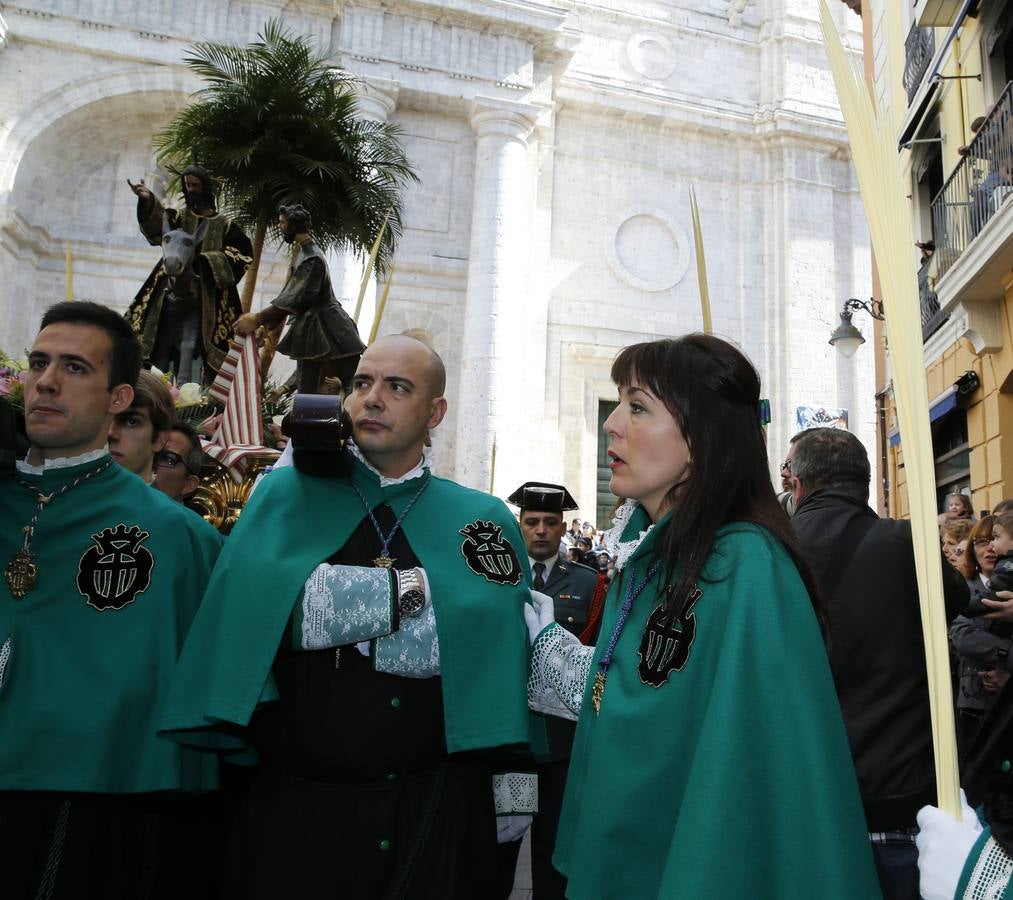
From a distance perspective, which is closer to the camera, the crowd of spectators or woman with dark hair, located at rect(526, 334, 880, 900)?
woman with dark hair, located at rect(526, 334, 880, 900)

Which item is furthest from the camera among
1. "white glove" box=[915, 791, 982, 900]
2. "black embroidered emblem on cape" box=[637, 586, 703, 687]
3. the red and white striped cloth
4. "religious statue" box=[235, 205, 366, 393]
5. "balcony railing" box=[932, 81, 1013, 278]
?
"balcony railing" box=[932, 81, 1013, 278]

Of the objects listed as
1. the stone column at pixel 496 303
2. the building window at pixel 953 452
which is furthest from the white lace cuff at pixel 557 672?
the stone column at pixel 496 303

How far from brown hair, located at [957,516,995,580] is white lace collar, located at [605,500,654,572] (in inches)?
144

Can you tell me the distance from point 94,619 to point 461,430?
52.4ft

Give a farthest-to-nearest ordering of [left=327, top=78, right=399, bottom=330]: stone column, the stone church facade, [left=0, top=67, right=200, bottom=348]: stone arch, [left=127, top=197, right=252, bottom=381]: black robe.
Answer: the stone church facade → [left=0, top=67, right=200, bottom=348]: stone arch → [left=327, top=78, right=399, bottom=330]: stone column → [left=127, top=197, right=252, bottom=381]: black robe

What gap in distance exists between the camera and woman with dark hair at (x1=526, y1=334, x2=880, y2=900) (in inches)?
62.2

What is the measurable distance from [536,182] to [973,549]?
17.0 metres

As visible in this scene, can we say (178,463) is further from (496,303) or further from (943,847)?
(496,303)

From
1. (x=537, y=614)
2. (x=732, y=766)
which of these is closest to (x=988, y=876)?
(x=732, y=766)

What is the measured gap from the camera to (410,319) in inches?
765

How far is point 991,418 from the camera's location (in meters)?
10.8

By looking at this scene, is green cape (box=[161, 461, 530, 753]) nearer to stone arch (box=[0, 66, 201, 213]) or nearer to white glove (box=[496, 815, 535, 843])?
white glove (box=[496, 815, 535, 843])

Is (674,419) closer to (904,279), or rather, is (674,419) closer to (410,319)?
(904,279)

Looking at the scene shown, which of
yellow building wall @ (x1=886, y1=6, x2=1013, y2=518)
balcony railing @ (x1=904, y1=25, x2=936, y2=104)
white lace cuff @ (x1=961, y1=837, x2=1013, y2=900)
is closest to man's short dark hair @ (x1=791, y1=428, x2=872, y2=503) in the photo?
white lace cuff @ (x1=961, y1=837, x2=1013, y2=900)
